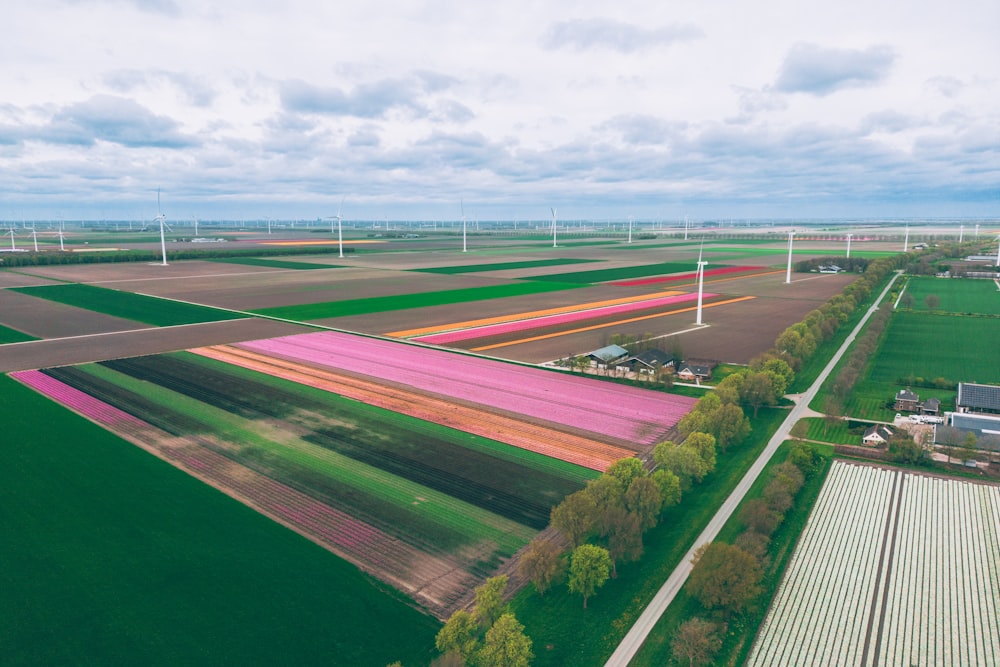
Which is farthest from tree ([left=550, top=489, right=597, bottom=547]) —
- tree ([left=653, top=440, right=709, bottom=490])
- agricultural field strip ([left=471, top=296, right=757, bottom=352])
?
agricultural field strip ([left=471, top=296, right=757, bottom=352])

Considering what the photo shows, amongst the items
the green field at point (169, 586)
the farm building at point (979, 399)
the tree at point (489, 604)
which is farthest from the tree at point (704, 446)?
the farm building at point (979, 399)

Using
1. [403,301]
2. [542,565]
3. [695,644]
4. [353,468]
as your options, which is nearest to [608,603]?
[542,565]

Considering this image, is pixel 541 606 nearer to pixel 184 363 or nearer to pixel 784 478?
pixel 784 478

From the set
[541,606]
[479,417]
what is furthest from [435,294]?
[541,606]

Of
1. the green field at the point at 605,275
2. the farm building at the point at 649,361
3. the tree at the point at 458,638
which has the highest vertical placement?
the green field at the point at 605,275

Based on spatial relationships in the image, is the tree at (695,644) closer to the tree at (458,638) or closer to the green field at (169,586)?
the tree at (458,638)

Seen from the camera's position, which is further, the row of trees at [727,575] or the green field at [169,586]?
the row of trees at [727,575]
